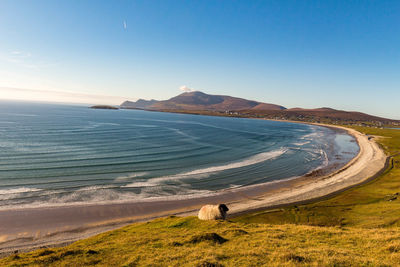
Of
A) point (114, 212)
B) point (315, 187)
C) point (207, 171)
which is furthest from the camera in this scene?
point (207, 171)

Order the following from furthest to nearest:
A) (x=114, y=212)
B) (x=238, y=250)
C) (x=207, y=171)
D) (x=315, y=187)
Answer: (x=207, y=171)
(x=315, y=187)
(x=114, y=212)
(x=238, y=250)

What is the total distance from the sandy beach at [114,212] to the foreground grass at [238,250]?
8.35m

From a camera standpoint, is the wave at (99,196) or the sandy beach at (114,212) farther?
the wave at (99,196)

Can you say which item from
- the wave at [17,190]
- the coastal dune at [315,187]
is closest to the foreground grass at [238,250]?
the coastal dune at [315,187]

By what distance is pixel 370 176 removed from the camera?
47375mm

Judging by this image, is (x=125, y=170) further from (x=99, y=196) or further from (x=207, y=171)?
(x=207, y=171)

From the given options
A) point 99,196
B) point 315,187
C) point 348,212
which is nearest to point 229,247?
point 348,212

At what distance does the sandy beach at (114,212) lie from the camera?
23188mm

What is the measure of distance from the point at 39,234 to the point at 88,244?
35.1ft

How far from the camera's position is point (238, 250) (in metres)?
14.2

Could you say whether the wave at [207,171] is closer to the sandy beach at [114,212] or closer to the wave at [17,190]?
the sandy beach at [114,212]

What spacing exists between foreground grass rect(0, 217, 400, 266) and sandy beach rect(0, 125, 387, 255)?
835 centimetres

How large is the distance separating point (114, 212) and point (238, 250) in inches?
859

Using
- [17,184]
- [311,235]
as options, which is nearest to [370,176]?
[311,235]
